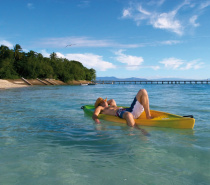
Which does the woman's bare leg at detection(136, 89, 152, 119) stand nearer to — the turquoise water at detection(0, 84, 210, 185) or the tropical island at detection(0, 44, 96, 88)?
the turquoise water at detection(0, 84, 210, 185)

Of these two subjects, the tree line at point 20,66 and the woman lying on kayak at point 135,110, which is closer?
the woman lying on kayak at point 135,110

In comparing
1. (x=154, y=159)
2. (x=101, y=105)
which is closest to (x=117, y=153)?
(x=154, y=159)

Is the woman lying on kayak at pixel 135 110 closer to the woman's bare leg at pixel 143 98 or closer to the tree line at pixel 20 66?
the woman's bare leg at pixel 143 98

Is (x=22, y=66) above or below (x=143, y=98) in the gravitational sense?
above

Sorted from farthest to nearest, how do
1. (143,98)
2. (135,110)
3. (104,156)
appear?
(135,110)
(143,98)
(104,156)

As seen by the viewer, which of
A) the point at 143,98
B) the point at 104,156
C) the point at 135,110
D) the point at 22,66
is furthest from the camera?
the point at 22,66

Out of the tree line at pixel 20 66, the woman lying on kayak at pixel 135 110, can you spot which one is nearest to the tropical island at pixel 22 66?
the tree line at pixel 20 66

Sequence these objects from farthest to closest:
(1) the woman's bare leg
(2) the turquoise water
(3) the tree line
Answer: (3) the tree line
(1) the woman's bare leg
(2) the turquoise water

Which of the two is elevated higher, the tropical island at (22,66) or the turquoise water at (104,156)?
the tropical island at (22,66)

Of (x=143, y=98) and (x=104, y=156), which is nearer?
(x=104, y=156)

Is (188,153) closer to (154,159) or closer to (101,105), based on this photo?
(154,159)

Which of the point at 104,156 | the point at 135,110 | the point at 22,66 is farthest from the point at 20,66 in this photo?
the point at 104,156

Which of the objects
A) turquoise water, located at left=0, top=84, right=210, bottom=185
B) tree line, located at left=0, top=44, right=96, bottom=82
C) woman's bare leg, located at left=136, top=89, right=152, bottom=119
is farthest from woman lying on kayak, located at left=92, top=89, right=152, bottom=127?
tree line, located at left=0, top=44, right=96, bottom=82

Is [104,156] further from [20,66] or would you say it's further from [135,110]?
[20,66]
